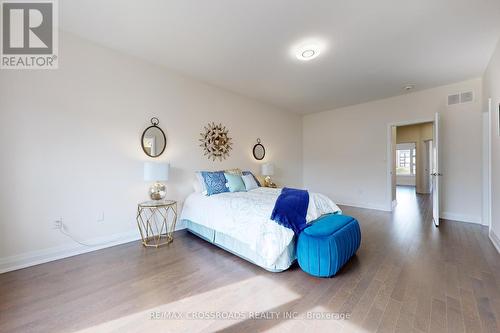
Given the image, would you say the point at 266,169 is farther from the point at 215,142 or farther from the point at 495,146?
the point at 495,146

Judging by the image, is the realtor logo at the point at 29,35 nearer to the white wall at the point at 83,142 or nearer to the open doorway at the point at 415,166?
the white wall at the point at 83,142

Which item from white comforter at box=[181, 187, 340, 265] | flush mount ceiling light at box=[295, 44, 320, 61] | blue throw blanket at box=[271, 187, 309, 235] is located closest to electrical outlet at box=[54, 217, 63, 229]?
white comforter at box=[181, 187, 340, 265]

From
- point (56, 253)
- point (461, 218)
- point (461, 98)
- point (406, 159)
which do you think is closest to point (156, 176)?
point (56, 253)

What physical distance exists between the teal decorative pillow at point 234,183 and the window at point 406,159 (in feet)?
31.8

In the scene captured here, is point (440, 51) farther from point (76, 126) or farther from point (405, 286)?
point (76, 126)


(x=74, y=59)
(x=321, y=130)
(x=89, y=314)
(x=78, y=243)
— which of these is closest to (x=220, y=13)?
(x=74, y=59)

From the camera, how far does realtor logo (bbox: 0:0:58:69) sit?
7.26 feet

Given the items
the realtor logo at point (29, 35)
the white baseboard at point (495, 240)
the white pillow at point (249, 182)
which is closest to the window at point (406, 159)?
the white baseboard at point (495, 240)

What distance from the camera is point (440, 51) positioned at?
291cm

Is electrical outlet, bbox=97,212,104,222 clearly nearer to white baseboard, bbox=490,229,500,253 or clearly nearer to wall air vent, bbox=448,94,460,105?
white baseboard, bbox=490,229,500,253

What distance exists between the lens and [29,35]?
240cm

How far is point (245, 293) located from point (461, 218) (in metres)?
4.68

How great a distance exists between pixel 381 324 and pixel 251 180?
113 inches

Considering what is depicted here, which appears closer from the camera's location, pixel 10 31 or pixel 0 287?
pixel 0 287
